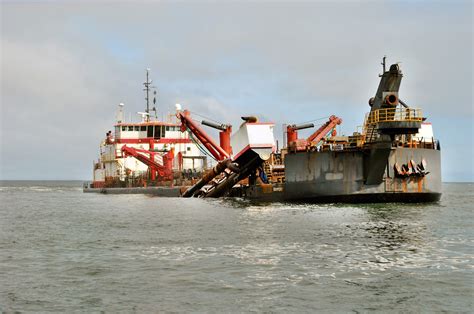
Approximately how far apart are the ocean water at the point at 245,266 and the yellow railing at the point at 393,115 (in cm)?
794

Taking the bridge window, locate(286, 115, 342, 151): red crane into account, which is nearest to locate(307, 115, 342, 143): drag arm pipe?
locate(286, 115, 342, 151): red crane

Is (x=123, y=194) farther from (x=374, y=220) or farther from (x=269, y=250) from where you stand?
(x=269, y=250)

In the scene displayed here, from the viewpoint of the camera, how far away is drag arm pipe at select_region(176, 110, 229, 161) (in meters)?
55.1

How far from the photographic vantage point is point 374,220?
2906cm

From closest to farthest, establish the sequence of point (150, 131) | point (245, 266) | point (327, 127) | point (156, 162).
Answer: point (245, 266)
point (327, 127)
point (156, 162)
point (150, 131)

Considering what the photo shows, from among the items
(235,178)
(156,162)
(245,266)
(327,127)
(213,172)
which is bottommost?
(245,266)

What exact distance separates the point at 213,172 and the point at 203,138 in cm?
591

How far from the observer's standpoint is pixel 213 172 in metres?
52.5

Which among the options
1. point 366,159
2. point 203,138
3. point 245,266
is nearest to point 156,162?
point 203,138

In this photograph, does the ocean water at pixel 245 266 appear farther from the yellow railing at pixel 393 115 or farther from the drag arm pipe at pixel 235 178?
the drag arm pipe at pixel 235 178

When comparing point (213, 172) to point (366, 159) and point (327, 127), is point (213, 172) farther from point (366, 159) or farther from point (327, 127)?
point (366, 159)

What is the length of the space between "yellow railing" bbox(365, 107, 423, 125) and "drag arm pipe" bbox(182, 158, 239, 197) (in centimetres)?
1450

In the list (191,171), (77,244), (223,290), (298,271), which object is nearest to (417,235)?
(298,271)

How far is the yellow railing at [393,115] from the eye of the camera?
36.3 meters
